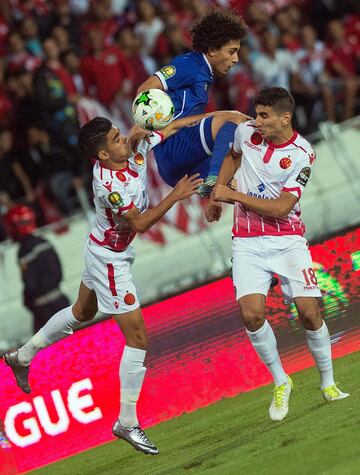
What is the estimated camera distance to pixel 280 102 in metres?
7.08

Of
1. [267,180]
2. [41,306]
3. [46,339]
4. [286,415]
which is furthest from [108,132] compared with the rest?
[41,306]

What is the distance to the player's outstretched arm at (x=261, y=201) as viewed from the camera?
7.09 metres

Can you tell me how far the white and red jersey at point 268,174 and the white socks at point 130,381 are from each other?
3.72ft

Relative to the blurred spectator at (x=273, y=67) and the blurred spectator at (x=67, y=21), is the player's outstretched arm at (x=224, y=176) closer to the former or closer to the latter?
the blurred spectator at (x=273, y=67)

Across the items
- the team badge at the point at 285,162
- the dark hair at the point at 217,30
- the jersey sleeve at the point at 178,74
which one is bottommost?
the team badge at the point at 285,162

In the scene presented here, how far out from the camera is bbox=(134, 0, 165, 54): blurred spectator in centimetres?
1364

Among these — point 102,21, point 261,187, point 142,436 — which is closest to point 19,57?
point 102,21

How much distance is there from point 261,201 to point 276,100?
2.19 ft

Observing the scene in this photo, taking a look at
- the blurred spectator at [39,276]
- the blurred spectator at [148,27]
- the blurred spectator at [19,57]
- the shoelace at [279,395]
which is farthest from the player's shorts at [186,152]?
the blurred spectator at [148,27]

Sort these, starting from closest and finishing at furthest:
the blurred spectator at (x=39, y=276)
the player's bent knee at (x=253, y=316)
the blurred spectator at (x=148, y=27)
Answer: the player's bent knee at (x=253, y=316) < the blurred spectator at (x=39, y=276) < the blurred spectator at (x=148, y=27)

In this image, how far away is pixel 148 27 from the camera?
1369cm

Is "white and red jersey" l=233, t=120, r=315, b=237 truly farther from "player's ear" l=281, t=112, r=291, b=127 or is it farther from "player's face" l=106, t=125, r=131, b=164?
"player's face" l=106, t=125, r=131, b=164

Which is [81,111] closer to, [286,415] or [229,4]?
[229,4]

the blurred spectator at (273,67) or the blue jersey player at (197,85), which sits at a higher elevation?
the blue jersey player at (197,85)
